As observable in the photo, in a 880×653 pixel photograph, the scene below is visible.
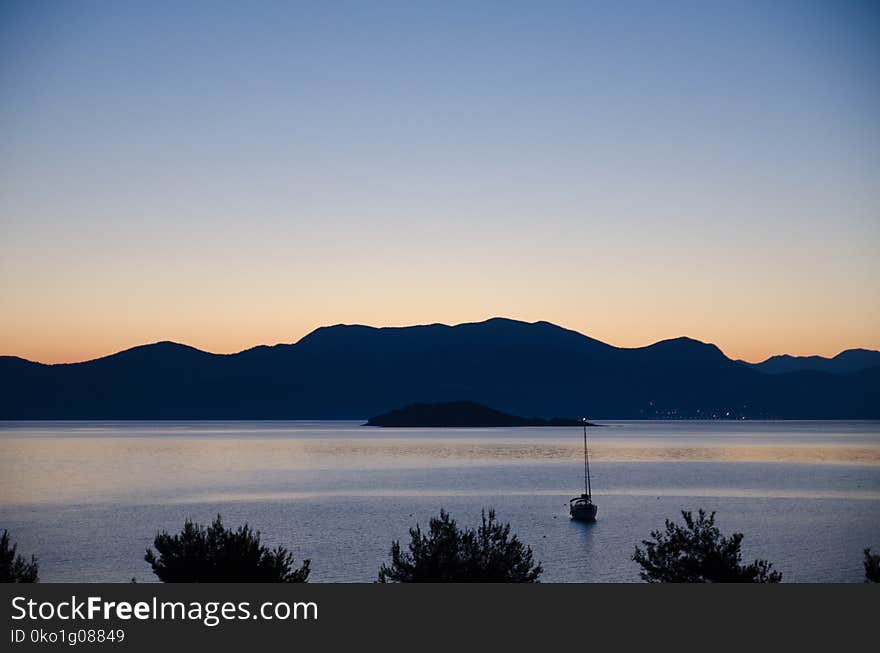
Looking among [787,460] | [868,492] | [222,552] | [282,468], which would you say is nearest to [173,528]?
[222,552]

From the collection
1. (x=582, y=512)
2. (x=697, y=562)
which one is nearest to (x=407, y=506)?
(x=582, y=512)

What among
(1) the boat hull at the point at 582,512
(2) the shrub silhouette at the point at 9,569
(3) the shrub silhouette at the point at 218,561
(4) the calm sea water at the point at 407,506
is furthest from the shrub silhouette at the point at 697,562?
(1) the boat hull at the point at 582,512

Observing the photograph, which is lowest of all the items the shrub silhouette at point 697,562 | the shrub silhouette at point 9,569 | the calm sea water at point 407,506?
the calm sea water at point 407,506

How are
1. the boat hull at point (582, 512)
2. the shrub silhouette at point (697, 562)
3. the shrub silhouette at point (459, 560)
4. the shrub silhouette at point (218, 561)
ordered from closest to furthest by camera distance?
1. the shrub silhouette at point (218, 561)
2. the shrub silhouette at point (459, 560)
3. the shrub silhouette at point (697, 562)
4. the boat hull at point (582, 512)

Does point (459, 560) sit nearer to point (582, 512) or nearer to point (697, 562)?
point (697, 562)

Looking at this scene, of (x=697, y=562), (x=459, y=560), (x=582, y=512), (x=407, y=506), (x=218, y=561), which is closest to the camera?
(x=218, y=561)

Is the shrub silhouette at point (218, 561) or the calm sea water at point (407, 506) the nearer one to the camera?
the shrub silhouette at point (218, 561)

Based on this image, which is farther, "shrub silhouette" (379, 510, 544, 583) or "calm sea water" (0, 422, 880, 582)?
"calm sea water" (0, 422, 880, 582)

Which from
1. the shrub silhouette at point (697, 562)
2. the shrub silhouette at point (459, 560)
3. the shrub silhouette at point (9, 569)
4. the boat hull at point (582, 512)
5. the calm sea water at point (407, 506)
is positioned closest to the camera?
the shrub silhouette at point (9, 569)

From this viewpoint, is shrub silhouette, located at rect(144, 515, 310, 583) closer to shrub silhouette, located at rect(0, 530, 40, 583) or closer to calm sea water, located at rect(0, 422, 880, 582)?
shrub silhouette, located at rect(0, 530, 40, 583)

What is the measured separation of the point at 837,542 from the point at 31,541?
71.4m

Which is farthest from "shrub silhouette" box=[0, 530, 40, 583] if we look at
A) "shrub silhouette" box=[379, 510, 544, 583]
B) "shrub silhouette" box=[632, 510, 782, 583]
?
"shrub silhouette" box=[632, 510, 782, 583]

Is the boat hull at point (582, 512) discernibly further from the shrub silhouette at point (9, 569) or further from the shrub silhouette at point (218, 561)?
the shrub silhouette at point (9, 569)
